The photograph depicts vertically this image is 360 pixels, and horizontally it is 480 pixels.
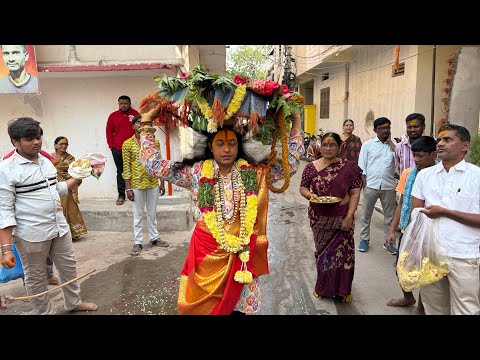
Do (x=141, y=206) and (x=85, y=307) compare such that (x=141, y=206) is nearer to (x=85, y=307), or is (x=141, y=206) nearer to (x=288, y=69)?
(x=85, y=307)

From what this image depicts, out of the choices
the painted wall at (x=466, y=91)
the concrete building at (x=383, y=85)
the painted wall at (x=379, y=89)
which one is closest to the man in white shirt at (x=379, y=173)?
the concrete building at (x=383, y=85)

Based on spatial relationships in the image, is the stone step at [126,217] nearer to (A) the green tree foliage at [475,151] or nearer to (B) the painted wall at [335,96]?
(A) the green tree foliage at [475,151]

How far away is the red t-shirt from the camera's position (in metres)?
6.82

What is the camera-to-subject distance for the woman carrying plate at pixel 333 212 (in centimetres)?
391

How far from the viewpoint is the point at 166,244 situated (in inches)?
234

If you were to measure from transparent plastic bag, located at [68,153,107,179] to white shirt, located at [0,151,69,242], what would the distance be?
26 centimetres

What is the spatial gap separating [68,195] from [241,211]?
4.16m

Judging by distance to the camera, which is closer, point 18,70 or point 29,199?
point 29,199

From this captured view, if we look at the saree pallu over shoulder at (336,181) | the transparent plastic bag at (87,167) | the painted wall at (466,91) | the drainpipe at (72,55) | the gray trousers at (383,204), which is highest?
the drainpipe at (72,55)

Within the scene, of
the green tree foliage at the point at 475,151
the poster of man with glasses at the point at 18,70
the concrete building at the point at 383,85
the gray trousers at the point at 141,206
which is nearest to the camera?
the gray trousers at the point at 141,206

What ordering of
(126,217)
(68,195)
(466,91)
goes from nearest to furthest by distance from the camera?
(68,195) < (126,217) < (466,91)

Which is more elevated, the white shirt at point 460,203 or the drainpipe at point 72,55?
the drainpipe at point 72,55

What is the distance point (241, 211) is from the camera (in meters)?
2.84

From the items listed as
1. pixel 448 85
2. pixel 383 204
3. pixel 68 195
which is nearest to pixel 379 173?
pixel 383 204
